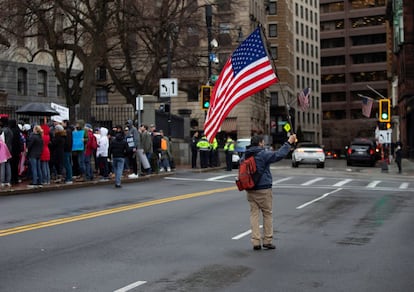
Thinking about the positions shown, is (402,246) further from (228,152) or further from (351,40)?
(351,40)

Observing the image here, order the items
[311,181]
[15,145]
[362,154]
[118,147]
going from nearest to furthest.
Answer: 1. [15,145]
2. [118,147]
3. [311,181]
4. [362,154]

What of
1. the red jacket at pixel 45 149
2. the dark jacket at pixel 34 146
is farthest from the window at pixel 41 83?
the dark jacket at pixel 34 146

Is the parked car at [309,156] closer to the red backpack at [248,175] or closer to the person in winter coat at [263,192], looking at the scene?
the person in winter coat at [263,192]

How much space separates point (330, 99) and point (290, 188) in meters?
99.6

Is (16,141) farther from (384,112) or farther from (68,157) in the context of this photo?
(384,112)

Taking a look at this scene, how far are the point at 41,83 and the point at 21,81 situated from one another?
6.99 ft

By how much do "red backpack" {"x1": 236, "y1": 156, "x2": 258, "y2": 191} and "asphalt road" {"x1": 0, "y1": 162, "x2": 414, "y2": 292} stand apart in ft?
3.14

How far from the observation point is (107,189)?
774 inches

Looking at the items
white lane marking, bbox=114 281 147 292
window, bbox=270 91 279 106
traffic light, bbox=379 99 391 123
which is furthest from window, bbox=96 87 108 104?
white lane marking, bbox=114 281 147 292

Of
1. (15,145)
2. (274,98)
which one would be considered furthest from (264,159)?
(274,98)

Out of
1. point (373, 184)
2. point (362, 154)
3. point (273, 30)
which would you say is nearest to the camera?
point (373, 184)

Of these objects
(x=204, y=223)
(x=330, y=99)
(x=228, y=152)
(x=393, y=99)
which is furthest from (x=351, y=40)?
(x=204, y=223)

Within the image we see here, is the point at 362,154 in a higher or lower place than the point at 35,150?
lower

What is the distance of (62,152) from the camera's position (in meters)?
20.4
